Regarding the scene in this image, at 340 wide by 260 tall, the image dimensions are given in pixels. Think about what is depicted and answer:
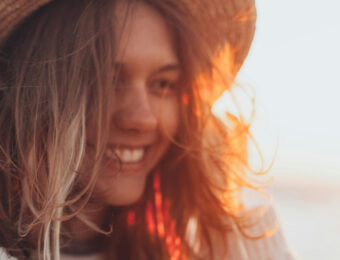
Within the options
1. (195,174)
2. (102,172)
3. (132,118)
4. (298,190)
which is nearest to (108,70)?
(132,118)

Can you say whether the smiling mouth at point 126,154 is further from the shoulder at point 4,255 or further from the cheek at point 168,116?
the shoulder at point 4,255

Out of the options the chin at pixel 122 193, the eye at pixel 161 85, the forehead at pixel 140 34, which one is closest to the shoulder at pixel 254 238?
the chin at pixel 122 193

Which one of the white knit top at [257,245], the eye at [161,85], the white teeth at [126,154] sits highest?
the eye at [161,85]

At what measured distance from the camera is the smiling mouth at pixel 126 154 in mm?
1271

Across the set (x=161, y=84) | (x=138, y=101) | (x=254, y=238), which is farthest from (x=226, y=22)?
(x=254, y=238)

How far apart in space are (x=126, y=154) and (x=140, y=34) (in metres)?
0.39

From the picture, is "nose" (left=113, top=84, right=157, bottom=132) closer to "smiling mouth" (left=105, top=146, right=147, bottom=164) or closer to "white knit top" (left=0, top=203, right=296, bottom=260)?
"smiling mouth" (left=105, top=146, right=147, bottom=164)

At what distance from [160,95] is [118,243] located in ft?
1.95

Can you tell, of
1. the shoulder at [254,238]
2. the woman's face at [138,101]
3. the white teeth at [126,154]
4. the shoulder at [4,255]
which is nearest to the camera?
the shoulder at [4,255]

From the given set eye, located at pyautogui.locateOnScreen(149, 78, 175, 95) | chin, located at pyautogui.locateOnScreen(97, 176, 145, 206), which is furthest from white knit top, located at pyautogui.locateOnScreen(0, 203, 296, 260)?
eye, located at pyautogui.locateOnScreen(149, 78, 175, 95)

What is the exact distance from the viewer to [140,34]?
1.18 m

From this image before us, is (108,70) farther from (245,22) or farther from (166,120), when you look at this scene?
(245,22)

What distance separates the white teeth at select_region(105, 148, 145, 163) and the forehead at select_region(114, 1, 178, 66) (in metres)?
0.30

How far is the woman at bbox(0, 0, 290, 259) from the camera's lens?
1090 mm
